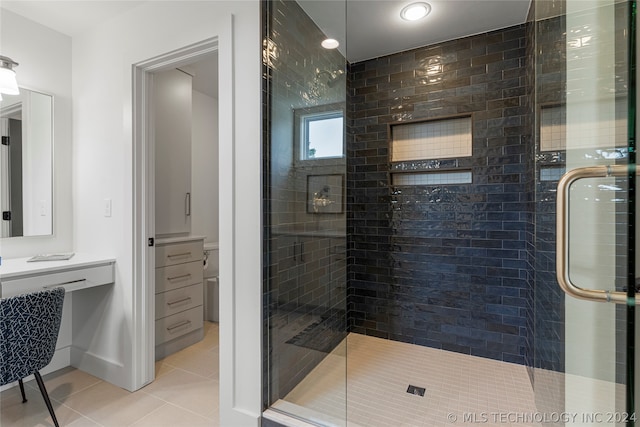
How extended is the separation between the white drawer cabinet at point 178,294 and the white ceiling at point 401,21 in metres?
2.04

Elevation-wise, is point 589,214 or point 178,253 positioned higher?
point 589,214

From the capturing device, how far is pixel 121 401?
1821mm

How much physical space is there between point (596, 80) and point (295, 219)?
137 centimetres

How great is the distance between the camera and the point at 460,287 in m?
2.39

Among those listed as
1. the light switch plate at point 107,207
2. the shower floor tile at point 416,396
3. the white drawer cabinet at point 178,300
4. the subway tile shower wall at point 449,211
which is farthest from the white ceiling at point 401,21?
→ the white drawer cabinet at point 178,300

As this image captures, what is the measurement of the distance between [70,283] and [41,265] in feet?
0.64

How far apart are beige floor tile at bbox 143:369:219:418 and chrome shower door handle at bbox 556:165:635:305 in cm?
185

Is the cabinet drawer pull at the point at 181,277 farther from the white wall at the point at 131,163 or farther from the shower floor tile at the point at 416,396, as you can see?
the shower floor tile at the point at 416,396

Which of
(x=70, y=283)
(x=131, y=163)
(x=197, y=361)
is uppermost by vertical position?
(x=131, y=163)

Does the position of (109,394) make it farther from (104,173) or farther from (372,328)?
(372,328)

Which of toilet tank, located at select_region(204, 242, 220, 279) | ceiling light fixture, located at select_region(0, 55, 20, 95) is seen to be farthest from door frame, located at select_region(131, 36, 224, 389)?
toilet tank, located at select_region(204, 242, 220, 279)

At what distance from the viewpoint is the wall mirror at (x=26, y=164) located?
2.00 m


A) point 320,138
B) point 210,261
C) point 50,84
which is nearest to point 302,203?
point 320,138

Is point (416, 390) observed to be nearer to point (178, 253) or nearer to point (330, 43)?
point (178, 253)
